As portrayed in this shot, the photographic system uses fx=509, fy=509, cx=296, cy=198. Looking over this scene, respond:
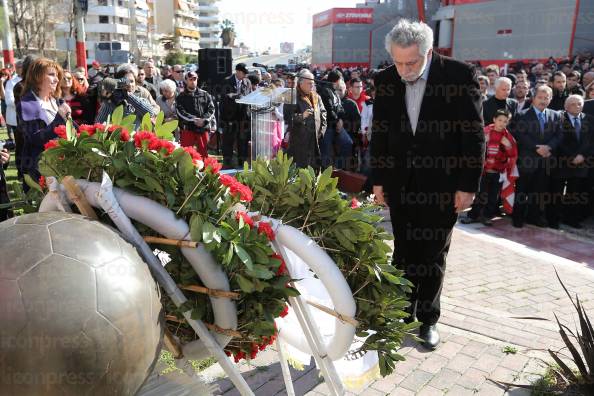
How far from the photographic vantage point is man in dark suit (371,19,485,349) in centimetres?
353

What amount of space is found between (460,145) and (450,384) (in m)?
1.63

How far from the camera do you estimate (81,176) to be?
206 centimetres

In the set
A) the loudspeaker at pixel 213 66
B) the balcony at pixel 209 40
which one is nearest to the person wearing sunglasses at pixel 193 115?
the loudspeaker at pixel 213 66

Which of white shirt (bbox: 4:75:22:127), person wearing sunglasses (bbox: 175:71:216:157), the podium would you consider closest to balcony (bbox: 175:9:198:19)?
white shirt (bbox: 4:75:22:127)

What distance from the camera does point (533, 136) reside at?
7.37m

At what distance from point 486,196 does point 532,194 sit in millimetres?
687

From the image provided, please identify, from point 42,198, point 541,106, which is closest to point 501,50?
point 541,106

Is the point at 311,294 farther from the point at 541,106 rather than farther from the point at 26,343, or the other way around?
the point at 541,106

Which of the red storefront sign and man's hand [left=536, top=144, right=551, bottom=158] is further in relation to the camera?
the red storefront sign

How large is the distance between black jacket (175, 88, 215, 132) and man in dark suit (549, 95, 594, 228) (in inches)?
235

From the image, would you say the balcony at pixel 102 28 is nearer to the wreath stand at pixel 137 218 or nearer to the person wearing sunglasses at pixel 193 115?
the person wearing sunglasses at pixel 193 115

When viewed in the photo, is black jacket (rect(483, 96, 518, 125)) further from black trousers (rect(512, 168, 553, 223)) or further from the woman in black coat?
the woman in black coat

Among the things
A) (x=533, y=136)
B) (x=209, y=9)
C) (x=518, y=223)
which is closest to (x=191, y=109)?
(x=533, y=136)

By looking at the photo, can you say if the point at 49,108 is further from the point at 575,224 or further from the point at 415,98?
the point at 575,224
